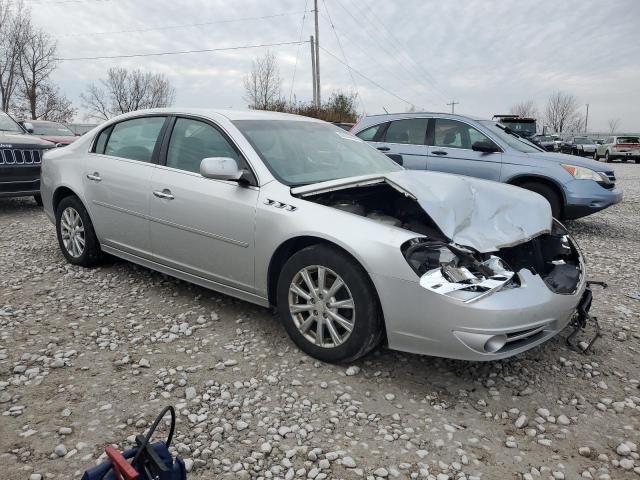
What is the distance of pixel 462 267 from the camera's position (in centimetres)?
271

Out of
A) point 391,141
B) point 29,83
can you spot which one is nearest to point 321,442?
point 391,141

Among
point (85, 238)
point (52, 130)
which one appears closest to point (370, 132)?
point (85, 238)

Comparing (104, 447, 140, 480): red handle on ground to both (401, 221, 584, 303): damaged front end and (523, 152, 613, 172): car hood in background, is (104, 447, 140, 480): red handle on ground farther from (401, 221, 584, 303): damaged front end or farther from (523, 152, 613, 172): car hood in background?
Result: (523, 152, 613, 172): car hood in background

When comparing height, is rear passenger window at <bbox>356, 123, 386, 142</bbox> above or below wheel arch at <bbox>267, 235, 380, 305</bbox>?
above

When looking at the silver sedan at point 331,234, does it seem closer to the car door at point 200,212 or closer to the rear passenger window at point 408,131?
the car door at point 200,212

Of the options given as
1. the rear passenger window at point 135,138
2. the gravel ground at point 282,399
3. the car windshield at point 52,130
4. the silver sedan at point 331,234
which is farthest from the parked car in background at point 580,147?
the rear passenger window at point 135,138

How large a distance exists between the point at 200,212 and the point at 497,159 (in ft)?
15.6

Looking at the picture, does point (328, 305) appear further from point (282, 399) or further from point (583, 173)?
point (583, 173)

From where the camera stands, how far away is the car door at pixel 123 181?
4.00 metres

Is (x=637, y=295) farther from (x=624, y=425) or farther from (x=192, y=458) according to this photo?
(x=192, y=458)

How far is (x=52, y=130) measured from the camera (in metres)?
12.8

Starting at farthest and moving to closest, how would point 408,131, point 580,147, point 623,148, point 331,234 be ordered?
point 580,147, point 623,148, point 408,131, point 331,234

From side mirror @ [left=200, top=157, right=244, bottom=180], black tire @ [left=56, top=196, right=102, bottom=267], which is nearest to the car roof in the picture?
side mirror @ [left=200, top=157, right=244, bottom=180]

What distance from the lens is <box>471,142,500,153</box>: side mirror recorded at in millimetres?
6949
